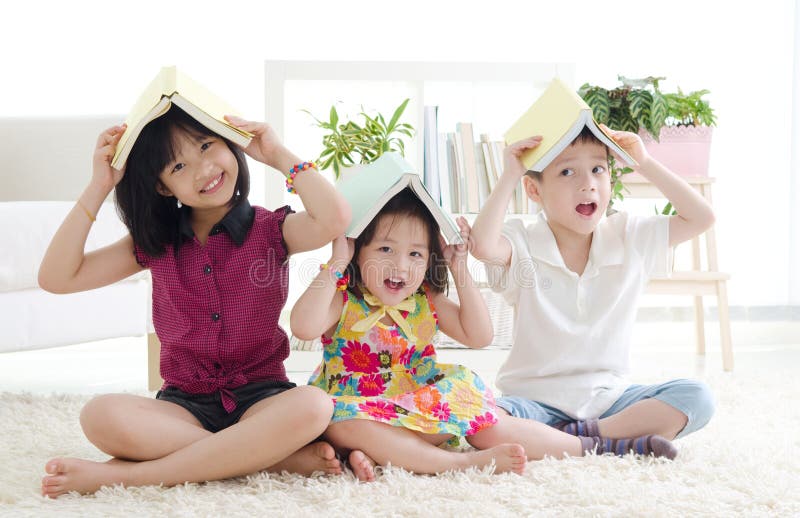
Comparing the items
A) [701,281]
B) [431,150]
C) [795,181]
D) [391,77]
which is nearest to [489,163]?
[431,150]

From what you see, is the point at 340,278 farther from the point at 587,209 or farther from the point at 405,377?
the point at 587,209

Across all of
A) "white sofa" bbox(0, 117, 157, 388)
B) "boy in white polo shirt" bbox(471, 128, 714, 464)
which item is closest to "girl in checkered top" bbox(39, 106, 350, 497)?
"boy in white polo shirt" bbox(471, 128, 714, 464)

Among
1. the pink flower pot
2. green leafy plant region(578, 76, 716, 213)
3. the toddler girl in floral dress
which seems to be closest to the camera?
the toddler girl in floral dress

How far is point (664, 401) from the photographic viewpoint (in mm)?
1357

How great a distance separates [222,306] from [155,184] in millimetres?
217

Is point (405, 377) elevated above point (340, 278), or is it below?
below

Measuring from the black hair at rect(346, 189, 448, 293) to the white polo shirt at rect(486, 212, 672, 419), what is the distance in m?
0.13

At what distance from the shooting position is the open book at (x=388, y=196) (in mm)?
1343

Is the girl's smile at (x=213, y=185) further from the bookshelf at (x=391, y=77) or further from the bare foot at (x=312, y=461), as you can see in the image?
the bookshelf at (x=391, y=77)

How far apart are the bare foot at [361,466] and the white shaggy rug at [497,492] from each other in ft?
0.05

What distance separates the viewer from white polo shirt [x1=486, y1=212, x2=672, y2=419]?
4.76ft

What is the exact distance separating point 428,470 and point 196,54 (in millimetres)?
2572

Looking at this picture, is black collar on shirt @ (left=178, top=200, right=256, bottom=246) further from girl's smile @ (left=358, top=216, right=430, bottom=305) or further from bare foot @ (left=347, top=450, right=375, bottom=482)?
bare foot @ (left=347, top=450, right=375, bottom=482)

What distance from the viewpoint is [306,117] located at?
2.68 meters
